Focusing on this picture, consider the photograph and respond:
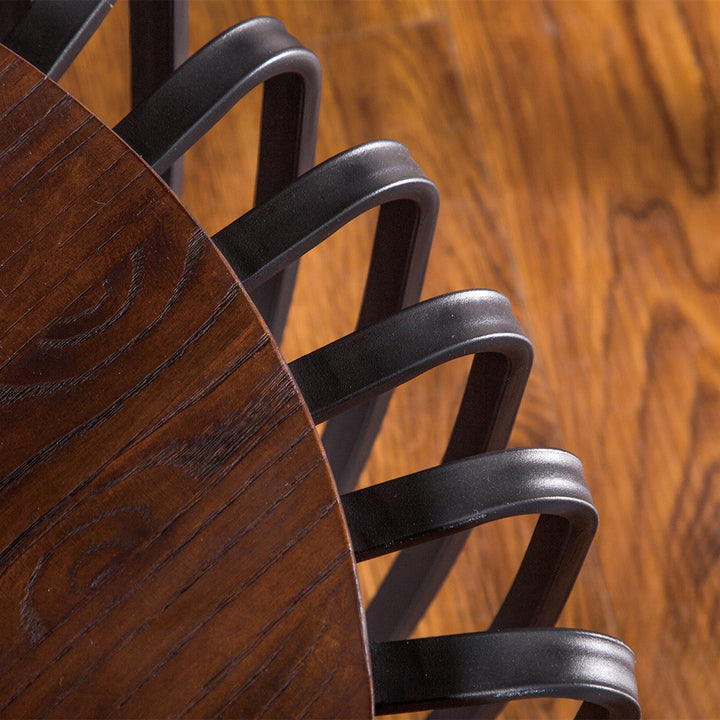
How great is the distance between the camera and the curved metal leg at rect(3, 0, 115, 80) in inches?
19.4

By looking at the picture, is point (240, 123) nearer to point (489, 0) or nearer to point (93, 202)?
point (489, 0)

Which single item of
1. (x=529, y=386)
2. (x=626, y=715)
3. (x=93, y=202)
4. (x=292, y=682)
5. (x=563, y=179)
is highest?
(x=93, y=202)

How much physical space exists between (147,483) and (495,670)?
0.16 meters

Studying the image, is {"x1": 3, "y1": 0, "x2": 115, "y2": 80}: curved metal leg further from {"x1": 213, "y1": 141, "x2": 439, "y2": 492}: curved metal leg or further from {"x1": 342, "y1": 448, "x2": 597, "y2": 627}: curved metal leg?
{"x1": 342, "y1": 448, "x2": 597, "y2": 627}: curved metal leg

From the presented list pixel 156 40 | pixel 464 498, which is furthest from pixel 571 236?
pixel 464 498

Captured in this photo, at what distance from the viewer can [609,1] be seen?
3.77 ft

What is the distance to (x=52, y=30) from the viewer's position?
1.62 ft

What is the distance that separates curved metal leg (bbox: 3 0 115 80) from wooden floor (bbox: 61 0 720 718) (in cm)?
54

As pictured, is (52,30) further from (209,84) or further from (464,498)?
(464,498)

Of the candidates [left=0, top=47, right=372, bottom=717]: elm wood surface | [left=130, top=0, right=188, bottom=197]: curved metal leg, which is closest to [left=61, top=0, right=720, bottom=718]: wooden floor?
[left=130, top=0, right=188, bottom=197]: curved metal leg

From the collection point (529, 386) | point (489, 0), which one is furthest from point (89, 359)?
point (489, 0)

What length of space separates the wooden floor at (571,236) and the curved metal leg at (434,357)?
467mm

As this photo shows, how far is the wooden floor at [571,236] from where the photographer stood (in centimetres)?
92

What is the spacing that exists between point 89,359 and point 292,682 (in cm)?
15
